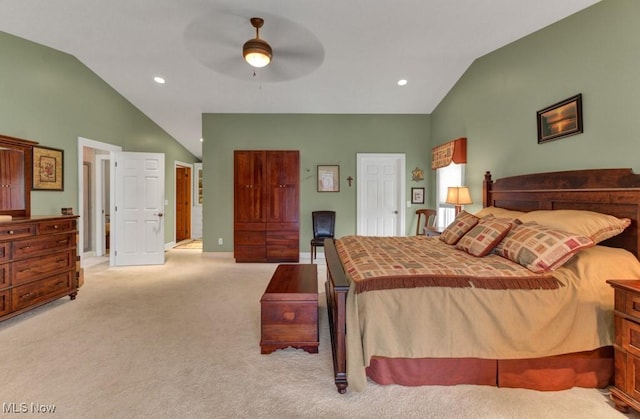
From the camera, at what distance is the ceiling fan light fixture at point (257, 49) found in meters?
2.75

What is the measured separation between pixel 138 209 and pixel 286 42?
3.82 m

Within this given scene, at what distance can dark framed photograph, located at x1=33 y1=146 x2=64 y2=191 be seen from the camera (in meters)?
3.61

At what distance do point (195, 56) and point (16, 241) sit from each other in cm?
292

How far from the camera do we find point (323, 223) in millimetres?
5258

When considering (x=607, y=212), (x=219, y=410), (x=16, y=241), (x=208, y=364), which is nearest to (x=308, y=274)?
(x=208, y=364)

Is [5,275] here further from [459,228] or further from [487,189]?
[487,189]

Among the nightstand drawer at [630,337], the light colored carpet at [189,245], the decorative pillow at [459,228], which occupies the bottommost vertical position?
the light colored carpet at [189,245]

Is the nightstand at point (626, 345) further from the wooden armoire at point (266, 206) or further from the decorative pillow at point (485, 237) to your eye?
the wooden armoire at point (266, 206)

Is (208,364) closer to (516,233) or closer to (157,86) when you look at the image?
(516,233)

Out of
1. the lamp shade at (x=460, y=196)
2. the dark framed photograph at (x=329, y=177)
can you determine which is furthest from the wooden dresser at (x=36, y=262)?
the lamp shade at (x=460, y=196)

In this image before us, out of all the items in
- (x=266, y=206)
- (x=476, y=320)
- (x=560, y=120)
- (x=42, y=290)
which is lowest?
(x=42, y=290)

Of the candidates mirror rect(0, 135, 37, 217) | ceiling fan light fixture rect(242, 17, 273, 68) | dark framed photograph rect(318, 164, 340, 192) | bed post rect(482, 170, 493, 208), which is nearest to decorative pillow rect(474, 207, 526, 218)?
bed post rect(482, 170, 493, 208)

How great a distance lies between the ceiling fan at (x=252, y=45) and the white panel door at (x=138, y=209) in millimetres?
2231

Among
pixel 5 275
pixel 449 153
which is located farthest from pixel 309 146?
pixel 5 275
